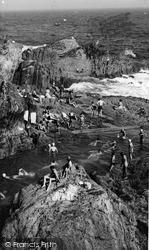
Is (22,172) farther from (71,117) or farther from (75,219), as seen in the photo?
(71,117)

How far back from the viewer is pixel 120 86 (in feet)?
176

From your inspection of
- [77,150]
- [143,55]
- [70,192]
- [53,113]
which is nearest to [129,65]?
[143,55]

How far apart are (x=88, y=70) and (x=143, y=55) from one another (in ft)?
81.8

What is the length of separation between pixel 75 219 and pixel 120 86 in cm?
3972

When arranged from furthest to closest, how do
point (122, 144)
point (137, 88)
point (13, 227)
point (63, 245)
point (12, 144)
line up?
point (137, 88), point (122, 144), point (12, 144), point (13, 227), point (63, 245)

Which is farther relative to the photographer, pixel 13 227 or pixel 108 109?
pixel 108 109

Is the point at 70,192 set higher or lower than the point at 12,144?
higher

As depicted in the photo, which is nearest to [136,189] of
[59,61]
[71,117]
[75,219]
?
[75,219]

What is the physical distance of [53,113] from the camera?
3606 cm

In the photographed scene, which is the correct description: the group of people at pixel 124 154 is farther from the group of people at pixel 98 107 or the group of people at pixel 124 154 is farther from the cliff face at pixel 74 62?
the cliff face at pixel 74 62

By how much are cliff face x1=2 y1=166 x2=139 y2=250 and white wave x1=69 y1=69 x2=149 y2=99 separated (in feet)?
106

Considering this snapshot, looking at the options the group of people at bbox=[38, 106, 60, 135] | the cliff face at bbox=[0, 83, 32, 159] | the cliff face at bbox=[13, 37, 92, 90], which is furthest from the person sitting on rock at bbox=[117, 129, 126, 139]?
the cliff face at bbox=[13, 37, 92, 90]

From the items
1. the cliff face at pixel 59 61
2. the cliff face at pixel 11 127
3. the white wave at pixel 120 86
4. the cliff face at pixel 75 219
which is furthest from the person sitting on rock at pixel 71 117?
the cliff face at pixel 75 219

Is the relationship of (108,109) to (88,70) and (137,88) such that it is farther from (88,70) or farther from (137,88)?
(88,70)
